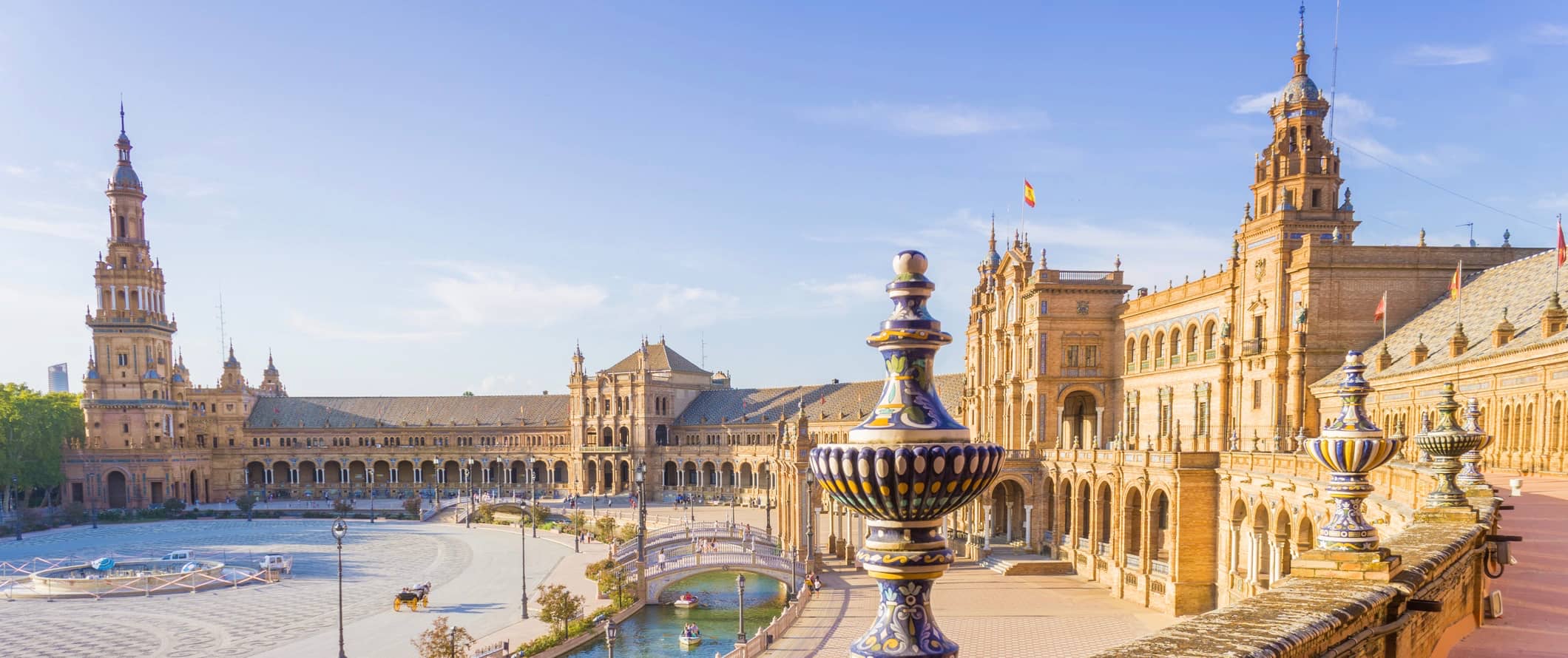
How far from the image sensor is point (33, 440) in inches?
3174

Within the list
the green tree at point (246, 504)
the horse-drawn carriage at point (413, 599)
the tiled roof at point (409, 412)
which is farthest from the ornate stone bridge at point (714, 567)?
the tiled roof at point (409, 412)

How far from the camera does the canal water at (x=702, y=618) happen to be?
38.0m

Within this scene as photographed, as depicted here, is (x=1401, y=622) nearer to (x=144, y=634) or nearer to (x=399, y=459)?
(x=144, y=634)

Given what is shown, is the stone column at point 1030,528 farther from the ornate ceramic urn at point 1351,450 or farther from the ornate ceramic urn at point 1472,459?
the ornate ceramic urn at point 1351,450

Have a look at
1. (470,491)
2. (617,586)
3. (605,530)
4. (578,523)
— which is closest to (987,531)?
(617,586)

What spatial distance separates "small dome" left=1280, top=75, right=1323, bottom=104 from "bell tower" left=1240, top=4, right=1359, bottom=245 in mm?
34

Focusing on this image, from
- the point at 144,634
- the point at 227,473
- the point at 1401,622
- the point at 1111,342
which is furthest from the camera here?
the point at 227,473

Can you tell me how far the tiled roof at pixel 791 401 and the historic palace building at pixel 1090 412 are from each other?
0.34m

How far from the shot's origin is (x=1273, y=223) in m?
40.7

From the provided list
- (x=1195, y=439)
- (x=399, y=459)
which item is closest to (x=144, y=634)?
(x=1195, y=439)

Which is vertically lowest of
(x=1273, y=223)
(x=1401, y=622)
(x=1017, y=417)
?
(x=1017, y=417)

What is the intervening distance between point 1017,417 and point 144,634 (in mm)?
46286

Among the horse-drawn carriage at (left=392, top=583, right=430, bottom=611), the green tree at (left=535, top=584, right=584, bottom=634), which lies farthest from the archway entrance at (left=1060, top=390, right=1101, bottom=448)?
the horse-drawn carriage at (left=392, top=583, right=430, bottom=611)

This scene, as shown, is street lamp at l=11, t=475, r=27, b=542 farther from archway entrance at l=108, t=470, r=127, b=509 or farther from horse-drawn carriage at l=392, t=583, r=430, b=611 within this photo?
horse-drawn carriage at l=392, t=583, r=430, b=611
